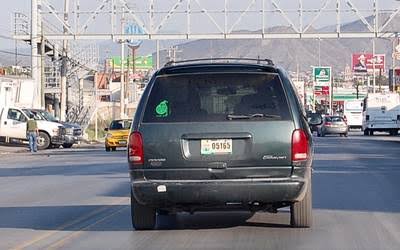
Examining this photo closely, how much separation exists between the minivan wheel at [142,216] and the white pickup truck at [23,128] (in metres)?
35.2

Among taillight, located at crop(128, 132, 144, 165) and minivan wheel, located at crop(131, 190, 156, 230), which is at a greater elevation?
taillight, located at crop(128, 132, 144, 165)

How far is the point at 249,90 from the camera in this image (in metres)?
11.8

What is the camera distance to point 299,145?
11562 mm

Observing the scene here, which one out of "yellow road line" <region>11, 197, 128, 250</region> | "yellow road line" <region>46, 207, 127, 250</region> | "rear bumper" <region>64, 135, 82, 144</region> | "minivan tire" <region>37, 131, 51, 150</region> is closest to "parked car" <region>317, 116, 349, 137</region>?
"rear bumper" <region>64, 135, 82, 144</region>

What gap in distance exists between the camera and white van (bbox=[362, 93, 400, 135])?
64.7 meters

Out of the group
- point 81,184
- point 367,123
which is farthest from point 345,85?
point 81,184

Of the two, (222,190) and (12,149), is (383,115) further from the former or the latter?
(222,190)

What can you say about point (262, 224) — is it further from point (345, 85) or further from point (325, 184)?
point (345, 85)

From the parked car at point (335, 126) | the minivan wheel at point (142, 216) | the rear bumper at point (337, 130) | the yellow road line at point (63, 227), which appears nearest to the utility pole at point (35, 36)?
the parked car at point (335, 126)

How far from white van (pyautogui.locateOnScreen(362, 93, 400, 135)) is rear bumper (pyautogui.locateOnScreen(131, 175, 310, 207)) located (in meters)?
53.7

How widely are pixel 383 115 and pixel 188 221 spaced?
53060mm

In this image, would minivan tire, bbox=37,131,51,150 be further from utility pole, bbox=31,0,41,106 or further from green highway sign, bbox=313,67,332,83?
green highway sign, bbox=313,67,332,83

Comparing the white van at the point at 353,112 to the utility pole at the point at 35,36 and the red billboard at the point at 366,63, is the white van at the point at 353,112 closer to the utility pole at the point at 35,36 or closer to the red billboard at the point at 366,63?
the utility pole at the point at 35,36

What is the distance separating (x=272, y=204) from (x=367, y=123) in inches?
2120
